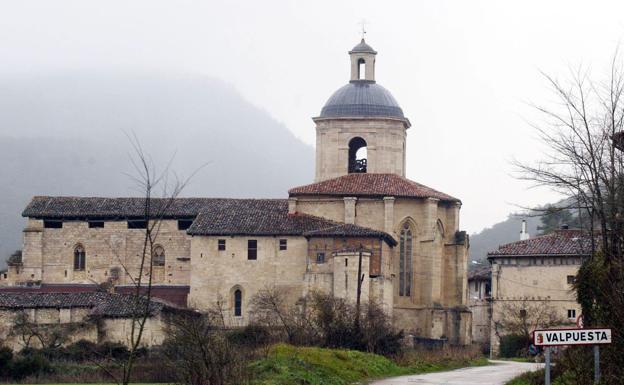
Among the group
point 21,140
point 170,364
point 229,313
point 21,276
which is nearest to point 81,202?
point 21,276

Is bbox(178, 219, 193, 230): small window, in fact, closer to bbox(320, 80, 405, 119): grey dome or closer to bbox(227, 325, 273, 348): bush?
bbox(320, 80, 405, 119): grey dome

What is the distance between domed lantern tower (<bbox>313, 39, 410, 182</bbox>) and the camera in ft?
247

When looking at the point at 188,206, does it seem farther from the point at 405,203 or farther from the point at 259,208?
the point at 405,203

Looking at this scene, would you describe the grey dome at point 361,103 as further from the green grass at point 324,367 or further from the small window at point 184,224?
the green grass at point 324,367

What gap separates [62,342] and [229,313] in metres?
10.6

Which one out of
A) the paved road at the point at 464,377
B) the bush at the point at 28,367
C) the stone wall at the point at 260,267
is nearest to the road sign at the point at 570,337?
the paved road at the point at 464,377

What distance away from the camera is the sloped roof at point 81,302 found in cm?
6059

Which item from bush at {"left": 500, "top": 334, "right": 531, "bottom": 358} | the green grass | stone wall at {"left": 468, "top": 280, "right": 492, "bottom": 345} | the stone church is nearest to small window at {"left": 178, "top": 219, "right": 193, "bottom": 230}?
the stone church

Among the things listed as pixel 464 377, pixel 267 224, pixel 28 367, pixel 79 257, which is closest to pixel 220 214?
pixel 267 224

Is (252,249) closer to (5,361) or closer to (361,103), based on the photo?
(361,103)

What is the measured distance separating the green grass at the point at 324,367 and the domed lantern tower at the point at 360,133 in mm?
32636

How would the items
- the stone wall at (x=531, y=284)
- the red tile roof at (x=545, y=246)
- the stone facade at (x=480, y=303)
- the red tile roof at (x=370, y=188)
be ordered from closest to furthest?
the stone wall at (x=531, y=284) < the red tile roof at (x=545, y=246) < the red tile roof at (x=370, y=188) < the stone facade at (x=480, y=303)

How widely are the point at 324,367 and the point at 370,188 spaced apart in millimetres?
37588

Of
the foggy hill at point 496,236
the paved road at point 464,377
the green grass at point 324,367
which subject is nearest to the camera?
the green grass at point 324,367
